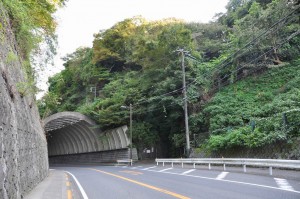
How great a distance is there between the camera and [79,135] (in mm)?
52250

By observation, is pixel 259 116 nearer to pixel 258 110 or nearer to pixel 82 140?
pixel 258 110

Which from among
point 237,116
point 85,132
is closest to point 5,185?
point 237,116

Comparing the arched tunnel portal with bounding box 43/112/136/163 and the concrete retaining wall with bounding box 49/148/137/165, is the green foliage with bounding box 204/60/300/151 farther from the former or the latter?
the arched tunnel portal with bounding box 43/112/136/163

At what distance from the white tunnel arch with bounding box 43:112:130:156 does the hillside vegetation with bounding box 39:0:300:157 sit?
1486 mm

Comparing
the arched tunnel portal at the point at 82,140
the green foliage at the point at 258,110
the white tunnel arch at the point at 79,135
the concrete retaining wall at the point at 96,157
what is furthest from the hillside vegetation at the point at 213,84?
the concrete retaining wall at the point at 96,157

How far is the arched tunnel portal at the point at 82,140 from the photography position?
42.9 m

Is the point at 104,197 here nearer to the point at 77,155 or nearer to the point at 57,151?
the point at 77,155

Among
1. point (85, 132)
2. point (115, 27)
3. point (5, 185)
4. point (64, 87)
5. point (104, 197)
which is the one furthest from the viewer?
point (64, 87)

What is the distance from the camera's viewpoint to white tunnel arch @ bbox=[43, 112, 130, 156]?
42.6 meters

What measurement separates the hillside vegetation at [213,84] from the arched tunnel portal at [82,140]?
5.31 ft

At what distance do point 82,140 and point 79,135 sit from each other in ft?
3.69

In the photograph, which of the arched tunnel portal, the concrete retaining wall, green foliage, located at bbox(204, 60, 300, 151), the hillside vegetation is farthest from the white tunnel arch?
green foliage, located at bbox(204, 60, 300, 151)

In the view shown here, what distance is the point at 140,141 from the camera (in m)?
42.1

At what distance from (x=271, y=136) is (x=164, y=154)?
25.8m
